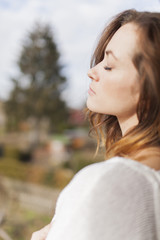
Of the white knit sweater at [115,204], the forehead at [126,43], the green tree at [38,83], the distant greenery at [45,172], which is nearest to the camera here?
the white knit sweater at [115,204]

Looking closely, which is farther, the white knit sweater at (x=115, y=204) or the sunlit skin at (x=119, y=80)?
the sunlit skin at (x=119, y=80)

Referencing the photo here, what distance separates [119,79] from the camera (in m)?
0.75

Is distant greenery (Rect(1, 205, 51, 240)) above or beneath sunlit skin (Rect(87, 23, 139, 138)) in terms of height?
beneath

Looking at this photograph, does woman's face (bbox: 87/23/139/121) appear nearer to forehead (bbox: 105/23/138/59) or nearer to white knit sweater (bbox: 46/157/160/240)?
forehead (bbox: 105/23/138/59)

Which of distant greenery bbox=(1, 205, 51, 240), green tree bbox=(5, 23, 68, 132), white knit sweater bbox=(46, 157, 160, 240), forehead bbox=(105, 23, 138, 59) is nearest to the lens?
white knit sweater bbox=(46, 157, 160, 240)

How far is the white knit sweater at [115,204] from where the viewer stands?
61cm

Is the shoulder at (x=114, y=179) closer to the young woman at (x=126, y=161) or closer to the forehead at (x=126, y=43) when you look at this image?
the young woman at (x=126, y=161)

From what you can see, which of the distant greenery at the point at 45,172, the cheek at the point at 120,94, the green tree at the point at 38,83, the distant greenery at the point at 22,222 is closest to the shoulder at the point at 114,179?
the cheek at the point at 120,94

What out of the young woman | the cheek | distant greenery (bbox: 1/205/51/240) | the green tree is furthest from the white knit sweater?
the green tree

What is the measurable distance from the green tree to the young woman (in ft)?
60.2

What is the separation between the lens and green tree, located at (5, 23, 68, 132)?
63.0ft

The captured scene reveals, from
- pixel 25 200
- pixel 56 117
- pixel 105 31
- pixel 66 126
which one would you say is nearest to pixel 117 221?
pixel 105 31

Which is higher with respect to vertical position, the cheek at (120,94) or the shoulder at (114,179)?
the cheek at (120,94)

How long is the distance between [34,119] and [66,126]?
4832mm
